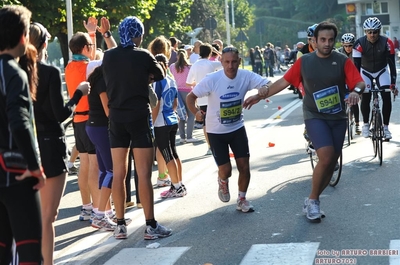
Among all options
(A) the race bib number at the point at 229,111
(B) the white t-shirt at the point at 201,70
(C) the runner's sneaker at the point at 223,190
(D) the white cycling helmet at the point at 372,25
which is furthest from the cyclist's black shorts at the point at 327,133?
(B) the white t-shirt at the point at 201,70

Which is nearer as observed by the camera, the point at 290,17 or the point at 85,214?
the point at 85,214

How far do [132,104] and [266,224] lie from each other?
1.78 m

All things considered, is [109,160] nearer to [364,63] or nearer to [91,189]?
[91,189]

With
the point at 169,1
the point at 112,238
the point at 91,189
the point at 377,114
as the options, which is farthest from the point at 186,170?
the point at 169,1

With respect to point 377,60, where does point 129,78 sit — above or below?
above

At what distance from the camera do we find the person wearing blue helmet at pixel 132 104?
793 centimetres

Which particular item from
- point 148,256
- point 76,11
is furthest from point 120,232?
point 76,11

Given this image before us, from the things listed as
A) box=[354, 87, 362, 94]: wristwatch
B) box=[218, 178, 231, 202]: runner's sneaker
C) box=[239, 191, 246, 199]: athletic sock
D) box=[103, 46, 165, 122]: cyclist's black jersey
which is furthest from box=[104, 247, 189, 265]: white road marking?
box=[354, 87, 362, 94]: wristwatch

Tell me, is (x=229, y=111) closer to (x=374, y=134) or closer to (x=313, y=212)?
(x=313, y=212)

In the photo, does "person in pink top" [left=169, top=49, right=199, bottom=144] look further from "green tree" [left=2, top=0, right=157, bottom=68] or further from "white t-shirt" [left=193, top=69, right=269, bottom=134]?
"green tree" [left=2, top=0, right=157, bottom=68]

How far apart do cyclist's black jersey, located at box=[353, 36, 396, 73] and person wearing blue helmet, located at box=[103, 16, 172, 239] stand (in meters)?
5.82

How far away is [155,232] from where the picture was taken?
8203 millimetres

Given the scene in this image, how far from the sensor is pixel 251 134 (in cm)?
1745

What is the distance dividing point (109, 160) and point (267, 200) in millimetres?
2027
